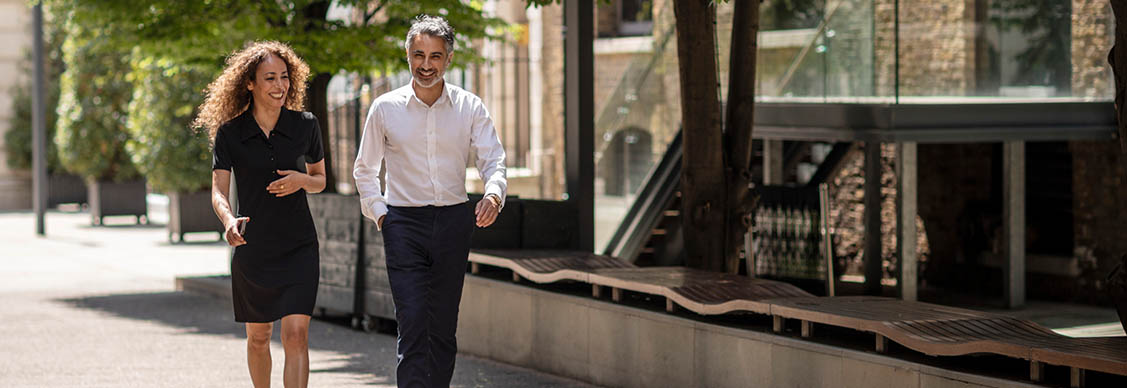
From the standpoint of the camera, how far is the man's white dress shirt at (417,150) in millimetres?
6875

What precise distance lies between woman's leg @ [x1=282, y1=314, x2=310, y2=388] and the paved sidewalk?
6.55ft

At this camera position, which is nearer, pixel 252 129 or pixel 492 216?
pixel 492 216

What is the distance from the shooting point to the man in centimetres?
688

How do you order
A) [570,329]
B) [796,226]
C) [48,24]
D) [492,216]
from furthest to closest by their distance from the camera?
[48,24] → [796,226] → [570,329] → [492,216]

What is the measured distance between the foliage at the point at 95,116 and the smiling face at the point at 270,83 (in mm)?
20440

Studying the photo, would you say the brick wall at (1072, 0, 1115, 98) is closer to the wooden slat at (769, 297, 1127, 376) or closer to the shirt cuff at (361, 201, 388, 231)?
the wooden slat at (769, 297, 1127, 376)

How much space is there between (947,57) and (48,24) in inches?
964

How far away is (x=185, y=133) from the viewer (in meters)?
22.9

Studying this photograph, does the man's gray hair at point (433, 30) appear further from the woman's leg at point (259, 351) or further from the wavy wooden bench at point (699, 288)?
the wavy wooden bench at point (699, 288)

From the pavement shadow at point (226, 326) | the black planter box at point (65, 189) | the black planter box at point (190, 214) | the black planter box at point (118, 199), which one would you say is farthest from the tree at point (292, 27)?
the black planter box at point (65, 189)

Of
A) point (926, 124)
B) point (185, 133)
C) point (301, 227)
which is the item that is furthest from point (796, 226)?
point (185, 133)

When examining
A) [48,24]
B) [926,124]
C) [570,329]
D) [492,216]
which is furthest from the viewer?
[48,24]

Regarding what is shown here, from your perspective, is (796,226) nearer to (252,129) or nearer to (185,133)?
(252,129)

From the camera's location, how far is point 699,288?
8609 millimetres
